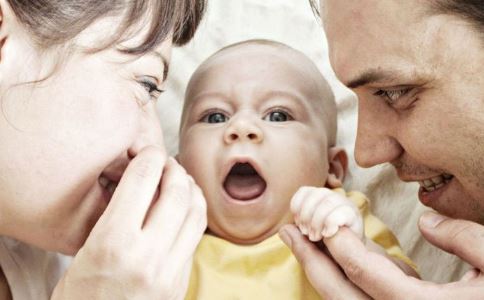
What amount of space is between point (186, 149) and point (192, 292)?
0.38 m

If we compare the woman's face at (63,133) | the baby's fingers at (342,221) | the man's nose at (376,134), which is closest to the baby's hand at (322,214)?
the baby's fingers at (342,221)

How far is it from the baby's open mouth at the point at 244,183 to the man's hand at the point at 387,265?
0.28m

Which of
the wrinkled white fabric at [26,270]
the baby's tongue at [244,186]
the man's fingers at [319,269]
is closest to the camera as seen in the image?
the man's fingers at [319,269]

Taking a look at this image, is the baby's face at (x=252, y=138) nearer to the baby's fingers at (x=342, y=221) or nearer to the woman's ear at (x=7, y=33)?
the baby's fingers at (x=342, y=221)

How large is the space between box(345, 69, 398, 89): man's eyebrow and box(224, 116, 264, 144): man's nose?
353 millimetres

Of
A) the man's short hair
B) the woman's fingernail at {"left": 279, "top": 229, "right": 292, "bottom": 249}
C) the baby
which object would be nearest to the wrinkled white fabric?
the baby

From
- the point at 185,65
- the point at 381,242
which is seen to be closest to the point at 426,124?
the point at 381,242

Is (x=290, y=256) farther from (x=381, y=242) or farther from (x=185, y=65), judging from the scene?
(x=185, y=65)

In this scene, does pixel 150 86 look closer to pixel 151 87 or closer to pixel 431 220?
pixel 151 87

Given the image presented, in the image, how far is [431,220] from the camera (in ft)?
4.49

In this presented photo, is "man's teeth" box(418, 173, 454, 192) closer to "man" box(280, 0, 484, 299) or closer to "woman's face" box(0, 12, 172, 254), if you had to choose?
"man" box(280, 0, 484, 299)

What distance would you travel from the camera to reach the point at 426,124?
1328 mm

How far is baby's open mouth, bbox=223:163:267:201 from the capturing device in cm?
171

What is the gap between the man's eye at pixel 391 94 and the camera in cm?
136
